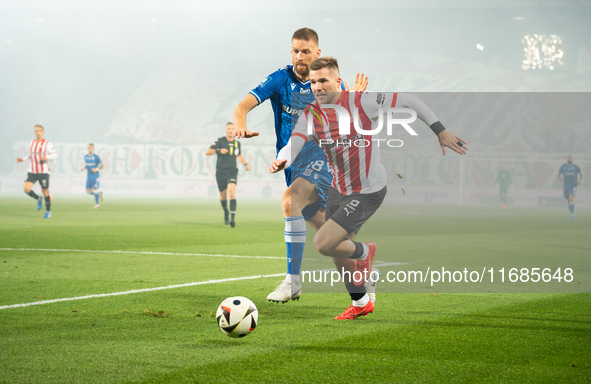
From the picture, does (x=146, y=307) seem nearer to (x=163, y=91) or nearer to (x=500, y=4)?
(x=500, y=4)

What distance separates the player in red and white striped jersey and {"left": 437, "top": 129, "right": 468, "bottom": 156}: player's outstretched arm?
120 mm

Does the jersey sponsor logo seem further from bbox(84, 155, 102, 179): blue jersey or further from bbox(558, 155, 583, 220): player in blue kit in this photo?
bbox(84, 155, 102, 179): blue jersey

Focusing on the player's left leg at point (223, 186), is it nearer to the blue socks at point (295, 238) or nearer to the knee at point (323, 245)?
the blue socks at point (295, 238)

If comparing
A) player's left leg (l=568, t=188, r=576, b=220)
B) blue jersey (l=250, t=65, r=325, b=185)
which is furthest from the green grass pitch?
player's left leg (l=568, t=188, r=576, b=220)

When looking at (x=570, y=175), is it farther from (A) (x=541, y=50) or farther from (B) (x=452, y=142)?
(A) (x=541, y=50)

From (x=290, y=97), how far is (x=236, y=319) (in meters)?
2.33

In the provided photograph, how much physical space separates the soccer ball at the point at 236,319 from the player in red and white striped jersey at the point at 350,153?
31.6 inches

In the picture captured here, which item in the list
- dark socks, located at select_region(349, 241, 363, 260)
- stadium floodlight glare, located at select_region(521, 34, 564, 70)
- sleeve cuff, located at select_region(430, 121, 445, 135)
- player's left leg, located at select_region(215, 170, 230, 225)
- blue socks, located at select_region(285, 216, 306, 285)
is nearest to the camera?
sleeve cuff, located at select_region(430, 121, 445, 135)

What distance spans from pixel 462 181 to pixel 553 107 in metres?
11.8

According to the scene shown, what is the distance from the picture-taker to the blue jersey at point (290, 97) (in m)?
5.09

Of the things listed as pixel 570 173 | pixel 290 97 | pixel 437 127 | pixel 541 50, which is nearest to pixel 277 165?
pixel 437 127

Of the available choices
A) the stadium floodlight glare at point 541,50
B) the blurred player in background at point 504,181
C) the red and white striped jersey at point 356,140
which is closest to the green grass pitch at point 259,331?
the red and white striped jersey at point 356,140

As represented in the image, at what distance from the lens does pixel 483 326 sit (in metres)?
3.91

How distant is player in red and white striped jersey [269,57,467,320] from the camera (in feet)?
13.7
